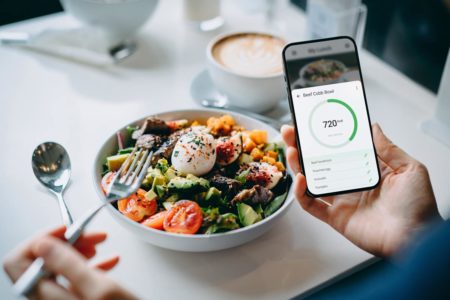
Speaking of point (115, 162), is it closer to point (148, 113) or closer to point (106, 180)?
point (106, 180)

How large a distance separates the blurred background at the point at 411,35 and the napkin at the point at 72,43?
0.85 meters

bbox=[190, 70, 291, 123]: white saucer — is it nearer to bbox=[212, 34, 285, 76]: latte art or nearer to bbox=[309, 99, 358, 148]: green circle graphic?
bbox=[212, 34, 285, 76]: latte art

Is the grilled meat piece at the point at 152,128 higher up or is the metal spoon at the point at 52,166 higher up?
the grilled meat piece at the point at 152,128

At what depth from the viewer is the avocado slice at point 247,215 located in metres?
0.76

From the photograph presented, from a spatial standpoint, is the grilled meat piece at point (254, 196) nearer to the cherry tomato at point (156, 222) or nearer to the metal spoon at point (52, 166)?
the cherry tomato at point (156, 222)

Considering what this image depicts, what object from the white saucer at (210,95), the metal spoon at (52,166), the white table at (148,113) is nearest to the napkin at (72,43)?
the white table at (148,113)

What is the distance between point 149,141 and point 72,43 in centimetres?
60

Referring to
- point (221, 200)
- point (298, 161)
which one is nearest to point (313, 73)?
point (298, 161)

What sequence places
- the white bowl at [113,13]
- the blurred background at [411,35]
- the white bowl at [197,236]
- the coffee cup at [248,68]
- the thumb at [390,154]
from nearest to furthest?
the white bowl at [197,236], the thumb at [390,154], the coffee cup at [248,68], the white bowl at [113,13], the blurred background at [411,35]

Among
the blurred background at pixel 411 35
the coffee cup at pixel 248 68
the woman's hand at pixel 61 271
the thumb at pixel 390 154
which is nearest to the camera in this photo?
the woman's hand at pixel 61 271

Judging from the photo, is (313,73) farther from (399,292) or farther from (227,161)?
(399,292)

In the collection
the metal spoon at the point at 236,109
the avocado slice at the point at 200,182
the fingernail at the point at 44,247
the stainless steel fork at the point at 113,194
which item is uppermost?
the fingernail at the point at 44,247

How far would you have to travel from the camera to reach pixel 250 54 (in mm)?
1155

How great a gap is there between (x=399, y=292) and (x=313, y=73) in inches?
19.0
